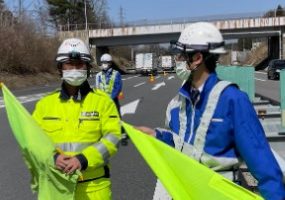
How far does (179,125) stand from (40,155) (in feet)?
3.39

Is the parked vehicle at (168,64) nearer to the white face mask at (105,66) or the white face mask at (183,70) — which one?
the white face mask at (183,70)

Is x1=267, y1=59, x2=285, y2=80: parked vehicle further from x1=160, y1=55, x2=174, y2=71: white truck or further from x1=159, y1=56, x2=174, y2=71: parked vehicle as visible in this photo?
x1=160, y1=55, x2=174, y2=71: white truck

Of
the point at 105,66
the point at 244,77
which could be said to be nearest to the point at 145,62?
the point at 244,77

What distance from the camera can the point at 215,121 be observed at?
3156 millimetres

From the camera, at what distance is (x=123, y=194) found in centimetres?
743

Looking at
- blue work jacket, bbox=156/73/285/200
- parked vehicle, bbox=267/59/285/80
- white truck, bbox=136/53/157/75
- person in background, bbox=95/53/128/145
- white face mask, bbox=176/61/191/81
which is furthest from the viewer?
white truck, bbox=136/53/157/75

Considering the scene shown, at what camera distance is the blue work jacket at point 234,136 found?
297cm

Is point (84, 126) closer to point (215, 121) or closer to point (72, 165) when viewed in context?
point (72, 165)

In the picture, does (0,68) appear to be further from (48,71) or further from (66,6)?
(66,6)

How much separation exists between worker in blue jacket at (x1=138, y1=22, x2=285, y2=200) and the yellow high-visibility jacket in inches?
27.2

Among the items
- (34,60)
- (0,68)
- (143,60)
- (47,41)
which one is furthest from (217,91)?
(143,60)

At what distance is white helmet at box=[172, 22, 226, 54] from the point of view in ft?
10.7

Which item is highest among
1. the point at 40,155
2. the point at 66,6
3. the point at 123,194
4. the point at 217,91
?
the point at 66,6

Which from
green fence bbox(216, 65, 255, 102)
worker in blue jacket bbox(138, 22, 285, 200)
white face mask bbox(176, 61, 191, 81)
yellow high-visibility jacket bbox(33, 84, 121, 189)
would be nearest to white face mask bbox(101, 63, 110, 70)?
green fence bbox(216, 65, 255, 102)
